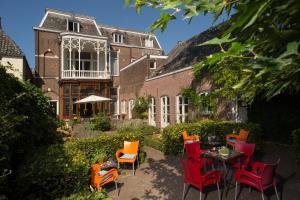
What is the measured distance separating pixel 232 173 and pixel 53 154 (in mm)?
4722

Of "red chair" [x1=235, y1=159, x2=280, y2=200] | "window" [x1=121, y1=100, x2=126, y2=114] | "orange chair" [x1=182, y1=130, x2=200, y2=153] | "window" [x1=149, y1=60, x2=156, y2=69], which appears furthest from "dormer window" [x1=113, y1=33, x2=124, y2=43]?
"red chair" [x1=235, y1=159, x2=280, y2=200]

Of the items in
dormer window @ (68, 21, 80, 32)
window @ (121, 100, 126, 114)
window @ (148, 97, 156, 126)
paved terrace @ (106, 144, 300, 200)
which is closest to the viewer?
paved terrace @ (106, 144, 300, 200)

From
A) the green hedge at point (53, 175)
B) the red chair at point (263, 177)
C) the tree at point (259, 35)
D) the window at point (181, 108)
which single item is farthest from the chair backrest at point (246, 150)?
the window at point (181, 108)

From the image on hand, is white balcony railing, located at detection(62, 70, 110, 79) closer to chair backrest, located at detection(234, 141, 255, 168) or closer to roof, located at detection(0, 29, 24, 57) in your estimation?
roof, located at detection(0, 29, 24, 57)

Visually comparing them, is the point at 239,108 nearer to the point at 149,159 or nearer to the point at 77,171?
the point at 149,159

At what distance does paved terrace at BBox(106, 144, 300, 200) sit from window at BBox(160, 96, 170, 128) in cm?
666

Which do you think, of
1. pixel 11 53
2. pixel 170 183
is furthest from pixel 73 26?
pixel 170 183

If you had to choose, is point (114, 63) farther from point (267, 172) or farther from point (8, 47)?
point (267, 172)

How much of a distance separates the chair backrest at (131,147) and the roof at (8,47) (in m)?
12.1

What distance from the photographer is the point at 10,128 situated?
144 inches

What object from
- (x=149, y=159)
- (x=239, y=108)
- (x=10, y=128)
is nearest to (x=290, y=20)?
(x=10, y=128)

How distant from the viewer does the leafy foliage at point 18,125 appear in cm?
362

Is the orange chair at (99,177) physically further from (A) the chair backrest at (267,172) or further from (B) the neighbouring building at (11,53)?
(B) the neighbouring building at (11,53)

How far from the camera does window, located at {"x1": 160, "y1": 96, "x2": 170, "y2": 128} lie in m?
14.2
